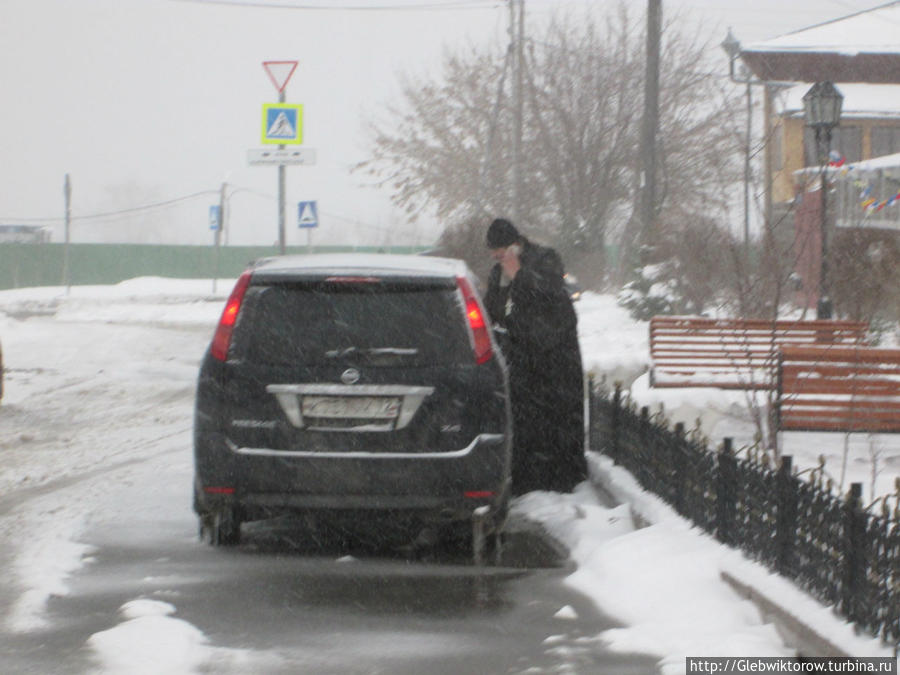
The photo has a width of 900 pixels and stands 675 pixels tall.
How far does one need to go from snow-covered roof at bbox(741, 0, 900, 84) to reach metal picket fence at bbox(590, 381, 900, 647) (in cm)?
4577

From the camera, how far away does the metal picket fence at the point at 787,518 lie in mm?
5352

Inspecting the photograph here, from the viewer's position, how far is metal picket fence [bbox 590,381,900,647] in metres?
5.35

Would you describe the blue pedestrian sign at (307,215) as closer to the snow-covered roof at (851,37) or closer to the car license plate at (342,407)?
the snow-covered roof at (851,37)

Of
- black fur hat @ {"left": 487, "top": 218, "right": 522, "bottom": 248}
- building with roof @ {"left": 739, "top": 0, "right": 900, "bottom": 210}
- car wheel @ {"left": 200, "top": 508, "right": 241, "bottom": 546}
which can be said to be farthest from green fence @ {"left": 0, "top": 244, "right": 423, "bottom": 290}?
car wheel @ {"left": 200, "top": 508, "right": 241, "bottom": 546}

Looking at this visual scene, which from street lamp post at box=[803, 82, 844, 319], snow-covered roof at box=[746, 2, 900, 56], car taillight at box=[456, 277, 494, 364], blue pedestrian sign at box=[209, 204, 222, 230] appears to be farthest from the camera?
blue pedestrian sign at box=[209, 204, 222, 230]

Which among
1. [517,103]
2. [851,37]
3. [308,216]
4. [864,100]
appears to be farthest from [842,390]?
[851,37]

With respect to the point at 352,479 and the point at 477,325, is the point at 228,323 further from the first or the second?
the point at 477,325

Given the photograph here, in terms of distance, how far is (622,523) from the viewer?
8375 millimetres

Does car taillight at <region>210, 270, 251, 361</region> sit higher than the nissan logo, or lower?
higher

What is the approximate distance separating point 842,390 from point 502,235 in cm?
389

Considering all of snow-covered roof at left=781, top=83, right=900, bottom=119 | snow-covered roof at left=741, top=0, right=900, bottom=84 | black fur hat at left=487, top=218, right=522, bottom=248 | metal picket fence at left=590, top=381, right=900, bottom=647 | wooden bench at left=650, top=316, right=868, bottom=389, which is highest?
snow-covered roof at left=741, top=0, right=900, bottom=84

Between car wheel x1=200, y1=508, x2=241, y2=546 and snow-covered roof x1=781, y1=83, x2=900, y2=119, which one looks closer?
car wheel x1=200, y1=508, x2=241, y2=546

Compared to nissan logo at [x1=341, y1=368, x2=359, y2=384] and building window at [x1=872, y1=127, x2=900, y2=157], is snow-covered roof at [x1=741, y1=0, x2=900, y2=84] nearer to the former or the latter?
building window at [x1=872, y1=127, x2=900, y2=157]

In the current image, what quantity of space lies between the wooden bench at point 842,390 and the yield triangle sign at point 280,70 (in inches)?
418
